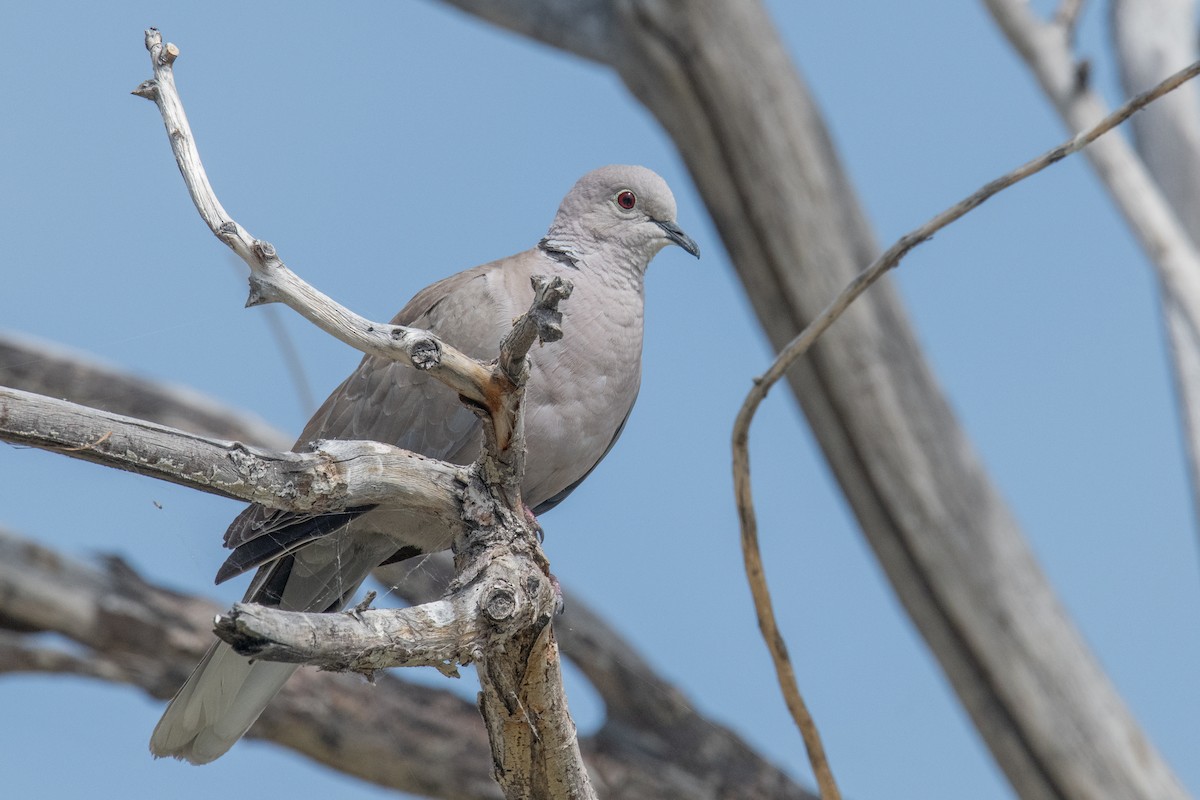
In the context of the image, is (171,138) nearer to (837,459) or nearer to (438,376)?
(438,376)

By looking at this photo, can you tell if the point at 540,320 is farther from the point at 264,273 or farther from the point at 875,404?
the point at 875,404

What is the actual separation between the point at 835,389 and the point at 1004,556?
2.88ft

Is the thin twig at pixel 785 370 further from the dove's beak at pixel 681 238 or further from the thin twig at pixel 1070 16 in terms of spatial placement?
the thin twig at pixel 1070 16

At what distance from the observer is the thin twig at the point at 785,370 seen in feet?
Answer: 6.87

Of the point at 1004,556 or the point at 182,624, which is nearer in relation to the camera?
the point at 182,624

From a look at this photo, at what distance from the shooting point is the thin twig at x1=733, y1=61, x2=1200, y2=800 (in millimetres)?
2094

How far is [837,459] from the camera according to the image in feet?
15.9

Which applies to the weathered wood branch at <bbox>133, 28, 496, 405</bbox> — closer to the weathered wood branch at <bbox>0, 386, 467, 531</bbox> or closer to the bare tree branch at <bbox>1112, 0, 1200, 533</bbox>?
the weathered wood branch at <bbox>0, 386, 467, 531</bbox>

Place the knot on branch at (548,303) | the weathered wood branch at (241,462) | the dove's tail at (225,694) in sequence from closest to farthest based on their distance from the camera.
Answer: the weathered wood branch at (241,462), the knot on branch at (548,303), the dove's tail at (225,694)

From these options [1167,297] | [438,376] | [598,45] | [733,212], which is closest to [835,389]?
[733,212]

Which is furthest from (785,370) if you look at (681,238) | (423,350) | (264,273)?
(264,273)

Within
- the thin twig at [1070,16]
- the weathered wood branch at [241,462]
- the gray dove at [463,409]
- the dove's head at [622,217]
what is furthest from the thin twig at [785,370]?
the thin twig at [1070,16]

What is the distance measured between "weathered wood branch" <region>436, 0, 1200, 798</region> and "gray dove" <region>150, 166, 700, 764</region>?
1837 millimetres

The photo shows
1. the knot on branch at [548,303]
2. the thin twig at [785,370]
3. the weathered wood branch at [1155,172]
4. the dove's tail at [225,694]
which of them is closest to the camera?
the knot on branch at [548,303]
